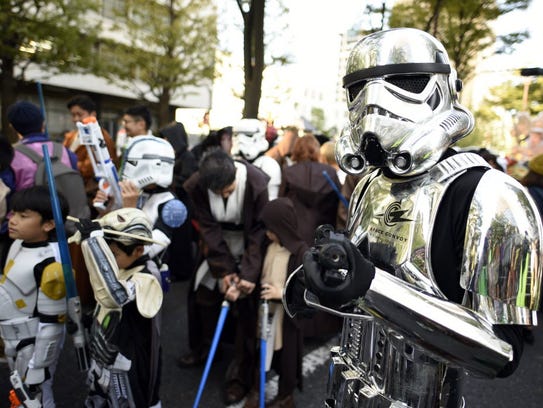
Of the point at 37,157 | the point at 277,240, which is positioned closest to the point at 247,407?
the point at 277,240

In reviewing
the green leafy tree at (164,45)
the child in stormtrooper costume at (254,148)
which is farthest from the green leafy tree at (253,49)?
the green leafy tree at (164,45)

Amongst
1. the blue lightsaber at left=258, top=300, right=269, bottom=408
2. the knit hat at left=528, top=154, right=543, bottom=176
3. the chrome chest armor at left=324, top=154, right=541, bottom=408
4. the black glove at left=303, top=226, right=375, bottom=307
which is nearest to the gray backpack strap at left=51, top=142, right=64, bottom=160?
the blue lightsaber at left=258, top=300, right=269, bottom=408

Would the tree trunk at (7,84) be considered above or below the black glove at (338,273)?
above

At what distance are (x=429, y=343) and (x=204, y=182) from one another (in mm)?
1986

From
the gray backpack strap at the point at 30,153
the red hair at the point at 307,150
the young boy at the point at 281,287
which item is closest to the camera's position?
the young boy at the point at 281,287

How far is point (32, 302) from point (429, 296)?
2.09 meters

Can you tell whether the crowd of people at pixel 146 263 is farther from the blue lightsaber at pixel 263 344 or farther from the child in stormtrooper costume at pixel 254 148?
the child in stormtrooper costume at pixel 254 148

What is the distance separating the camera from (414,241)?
121 centimetres

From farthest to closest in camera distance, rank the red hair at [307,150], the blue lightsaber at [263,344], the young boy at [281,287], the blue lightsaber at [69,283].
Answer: the red hair at [307,150] → the young boy at [281,287] → the blue lightsaber at [263,344] → the blue lightsaber at [69,283]

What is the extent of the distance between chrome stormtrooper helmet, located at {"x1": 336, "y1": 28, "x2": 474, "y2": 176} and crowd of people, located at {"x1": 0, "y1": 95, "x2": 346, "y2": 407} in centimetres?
135

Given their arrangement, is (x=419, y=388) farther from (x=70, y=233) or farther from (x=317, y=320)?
(x=317, y=320)

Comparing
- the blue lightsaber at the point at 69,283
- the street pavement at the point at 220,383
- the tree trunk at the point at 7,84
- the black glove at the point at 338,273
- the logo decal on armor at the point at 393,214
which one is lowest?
the street pavement at the point at 220,383

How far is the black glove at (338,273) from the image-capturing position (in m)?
0.99

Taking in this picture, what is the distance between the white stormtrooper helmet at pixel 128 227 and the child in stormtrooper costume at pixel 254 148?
84.5 inches
